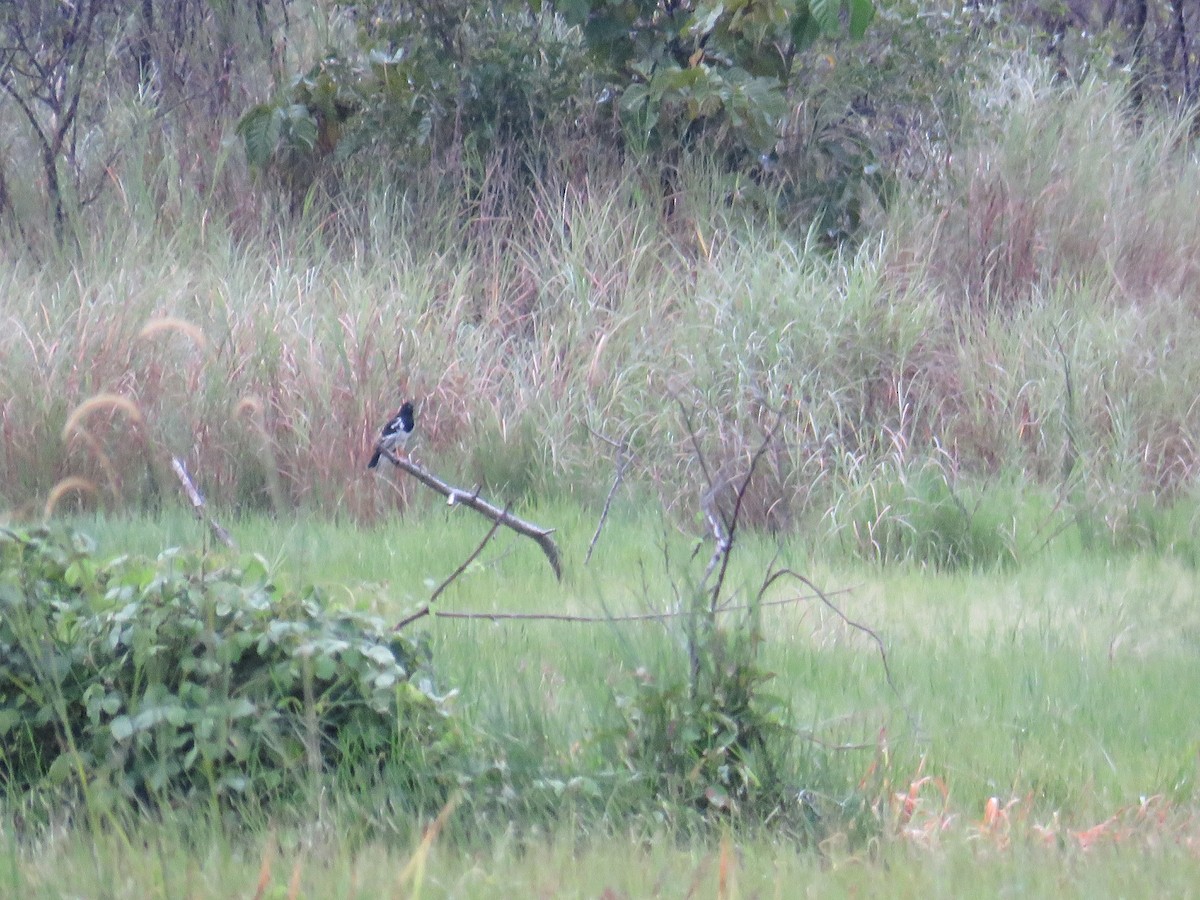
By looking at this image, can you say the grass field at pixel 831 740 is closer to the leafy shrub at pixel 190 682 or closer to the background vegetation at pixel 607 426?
the background vegetation at pixel 607 426

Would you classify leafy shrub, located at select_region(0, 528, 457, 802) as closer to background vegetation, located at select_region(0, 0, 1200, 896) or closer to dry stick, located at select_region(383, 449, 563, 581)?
background vegetation, located at select_region(0, 0, 1200, 896)

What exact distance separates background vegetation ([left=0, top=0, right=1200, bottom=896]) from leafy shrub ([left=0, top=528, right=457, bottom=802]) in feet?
0.06

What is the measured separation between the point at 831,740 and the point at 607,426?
3.68 meters

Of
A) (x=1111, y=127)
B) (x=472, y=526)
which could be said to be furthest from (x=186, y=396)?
(x=1111, y=127)

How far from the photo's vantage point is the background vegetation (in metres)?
3.42

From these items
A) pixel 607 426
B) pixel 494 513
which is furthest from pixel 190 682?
pixel 607 426

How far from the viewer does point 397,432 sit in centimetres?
647

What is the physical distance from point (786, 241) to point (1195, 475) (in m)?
2.96

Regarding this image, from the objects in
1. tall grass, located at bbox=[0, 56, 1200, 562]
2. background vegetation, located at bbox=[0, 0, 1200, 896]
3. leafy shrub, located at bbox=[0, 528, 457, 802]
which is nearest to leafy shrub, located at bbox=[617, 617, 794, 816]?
background vegetation, located at bbox=[0, 0, 1200, 896]

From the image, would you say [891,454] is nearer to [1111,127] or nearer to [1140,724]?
[1140,724]

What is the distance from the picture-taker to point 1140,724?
413 cm

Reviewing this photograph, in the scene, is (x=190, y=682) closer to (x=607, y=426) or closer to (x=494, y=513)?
(x=494, y=513)

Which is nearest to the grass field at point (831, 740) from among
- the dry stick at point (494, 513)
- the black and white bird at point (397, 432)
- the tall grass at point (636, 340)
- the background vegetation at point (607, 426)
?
the background vegetation at point (607, 426)

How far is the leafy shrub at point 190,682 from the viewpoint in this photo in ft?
11.1
